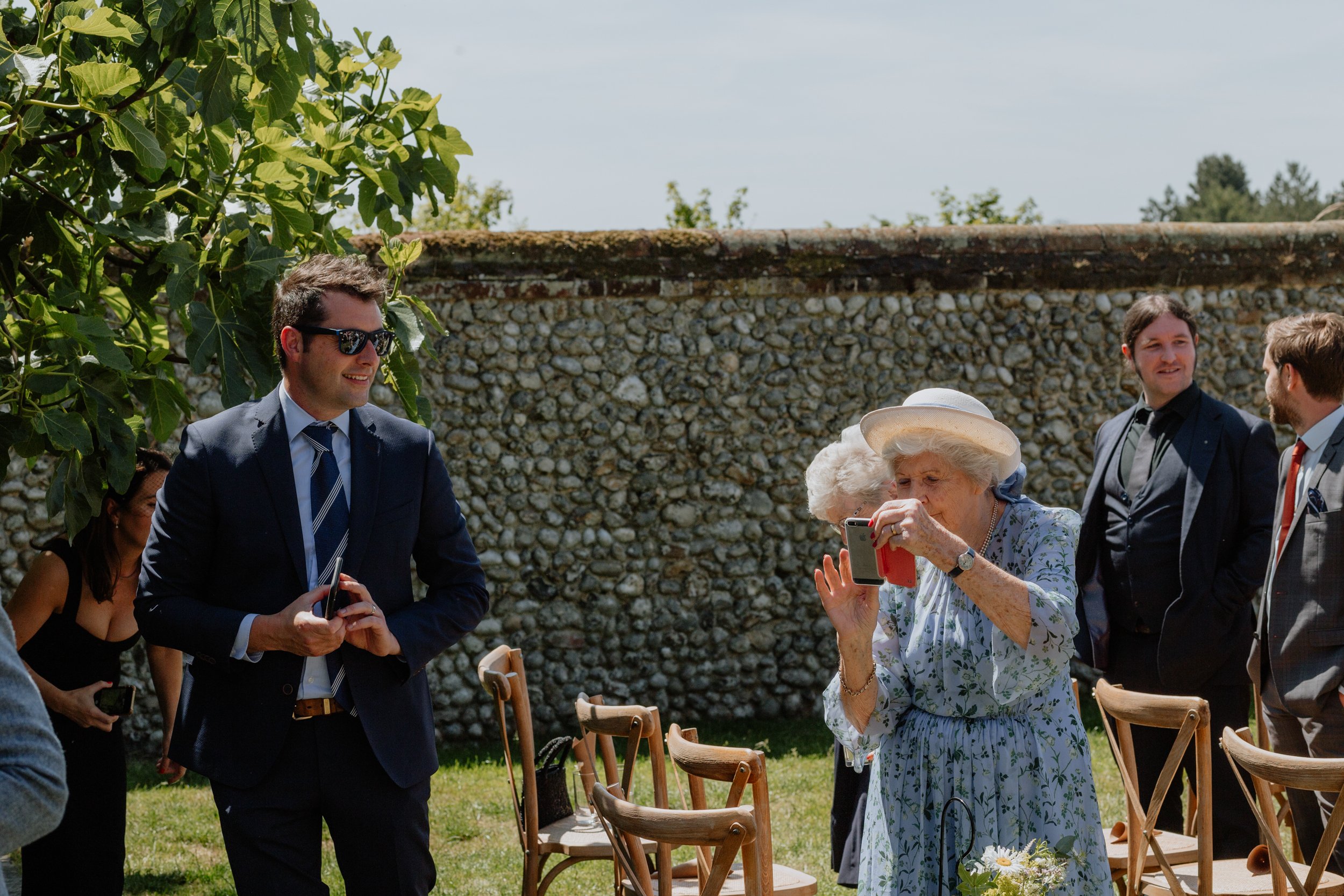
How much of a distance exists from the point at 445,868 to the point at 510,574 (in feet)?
8.03

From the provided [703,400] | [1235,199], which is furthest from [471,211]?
[1235,199]

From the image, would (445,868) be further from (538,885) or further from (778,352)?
(778,352)

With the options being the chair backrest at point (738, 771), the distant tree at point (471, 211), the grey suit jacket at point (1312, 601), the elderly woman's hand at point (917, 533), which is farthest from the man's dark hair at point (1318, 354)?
the distant tree at point (471, 211)

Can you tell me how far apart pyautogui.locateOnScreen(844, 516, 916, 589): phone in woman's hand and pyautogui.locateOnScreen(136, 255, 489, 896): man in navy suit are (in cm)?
102

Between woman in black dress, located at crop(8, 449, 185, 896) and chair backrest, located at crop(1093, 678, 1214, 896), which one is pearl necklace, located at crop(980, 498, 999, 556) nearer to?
chair backrest, located at crop(1093, 678, 1214, 896)

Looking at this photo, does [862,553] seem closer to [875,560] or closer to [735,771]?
[875,560]

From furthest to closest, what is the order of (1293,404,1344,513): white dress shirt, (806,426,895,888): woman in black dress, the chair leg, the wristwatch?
1. the chair leg
2. (1293,404,1344,513): white dress shirt
3. (806,426,895,888): woman in black dress
4. the wristwatch

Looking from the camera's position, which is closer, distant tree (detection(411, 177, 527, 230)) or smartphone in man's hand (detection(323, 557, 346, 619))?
smartphone in man's hand (detection(323, 557, 346, 619))

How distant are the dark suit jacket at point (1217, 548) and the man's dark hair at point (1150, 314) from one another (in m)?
0.32

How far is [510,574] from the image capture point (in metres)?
7.45

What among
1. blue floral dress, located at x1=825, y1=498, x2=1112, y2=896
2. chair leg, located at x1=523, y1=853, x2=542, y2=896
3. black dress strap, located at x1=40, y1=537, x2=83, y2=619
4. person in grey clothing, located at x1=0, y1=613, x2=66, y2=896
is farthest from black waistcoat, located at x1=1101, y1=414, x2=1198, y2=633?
person in grey clothing, located at x1=0, y1=613, x2=66, y2=896

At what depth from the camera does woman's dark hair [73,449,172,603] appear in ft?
11.6

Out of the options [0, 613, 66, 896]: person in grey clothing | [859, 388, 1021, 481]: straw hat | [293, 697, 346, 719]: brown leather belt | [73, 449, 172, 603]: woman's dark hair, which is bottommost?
[293, 697, 346, 719]: brown leather belt

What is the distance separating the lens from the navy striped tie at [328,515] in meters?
2.79
